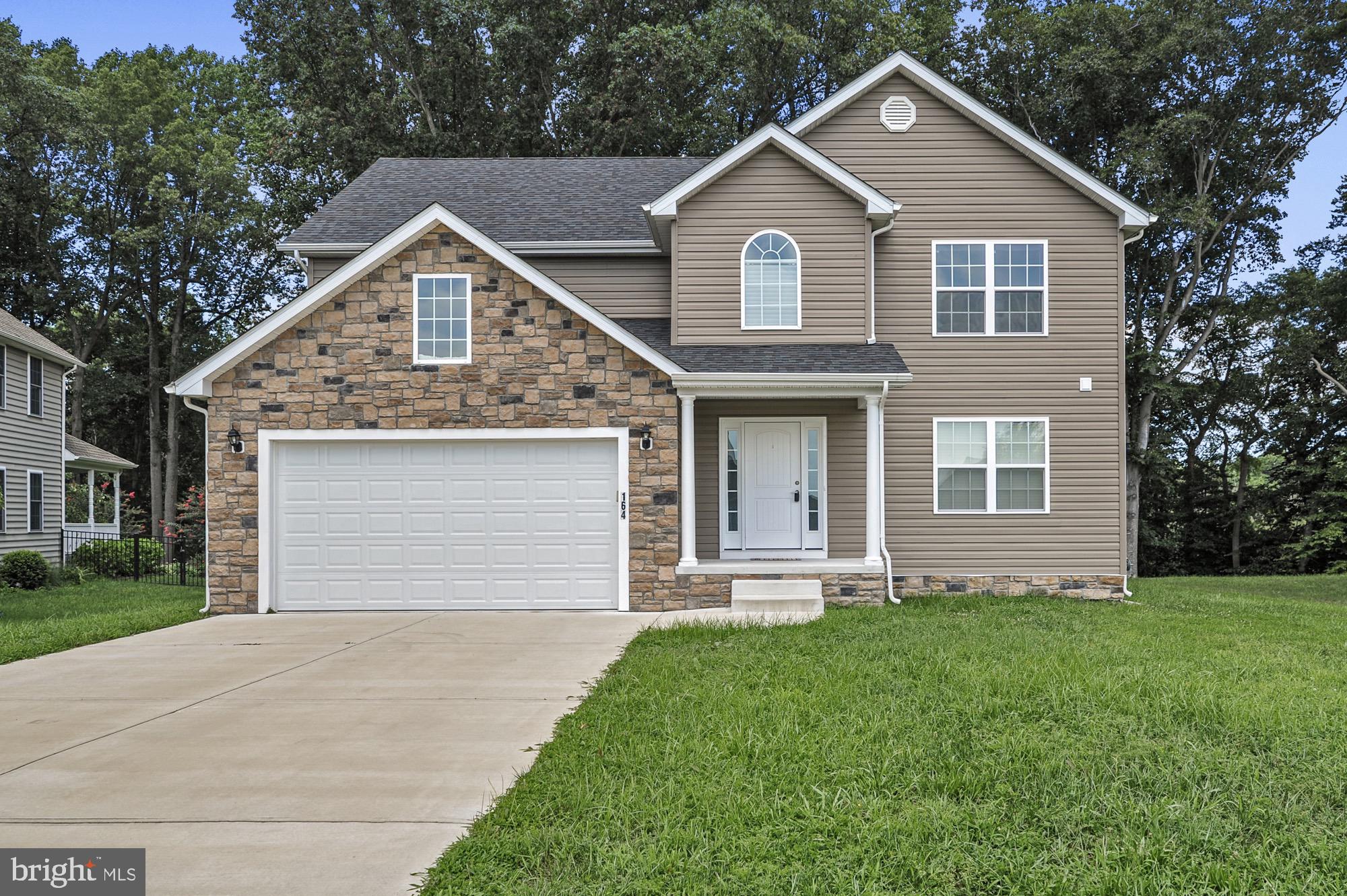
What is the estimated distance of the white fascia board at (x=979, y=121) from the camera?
1372cm

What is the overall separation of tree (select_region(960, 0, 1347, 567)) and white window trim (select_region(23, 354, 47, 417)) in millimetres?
23348

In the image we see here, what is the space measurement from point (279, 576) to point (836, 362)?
24.7 feet

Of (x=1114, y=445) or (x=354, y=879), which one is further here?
(x=1114, y=445)

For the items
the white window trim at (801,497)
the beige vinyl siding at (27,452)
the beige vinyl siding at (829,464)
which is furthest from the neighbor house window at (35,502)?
the white window trim at (801,497)

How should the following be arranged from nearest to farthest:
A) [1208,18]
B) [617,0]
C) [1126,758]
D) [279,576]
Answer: [1126,758]
[279,576]
[1208,18]
[617,0]

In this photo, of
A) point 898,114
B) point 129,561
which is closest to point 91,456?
point 129,561

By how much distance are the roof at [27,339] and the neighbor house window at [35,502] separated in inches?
107

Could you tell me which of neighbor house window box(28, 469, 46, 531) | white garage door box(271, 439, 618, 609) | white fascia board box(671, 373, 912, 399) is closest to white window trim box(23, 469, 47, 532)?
neighbor house window box(28, 469, 46, 531)

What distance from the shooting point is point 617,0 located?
26.5 m

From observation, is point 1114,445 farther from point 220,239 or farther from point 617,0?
point 220,239

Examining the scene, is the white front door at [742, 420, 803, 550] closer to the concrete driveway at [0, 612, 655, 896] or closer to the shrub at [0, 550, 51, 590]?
the concrete driveway at [0, 612, 655, 896]

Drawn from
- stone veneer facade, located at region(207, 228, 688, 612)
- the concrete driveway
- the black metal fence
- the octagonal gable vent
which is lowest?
the black metal fence

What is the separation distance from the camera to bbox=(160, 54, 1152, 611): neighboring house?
11859mm

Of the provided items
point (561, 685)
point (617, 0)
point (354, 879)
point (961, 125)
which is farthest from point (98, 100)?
point (354, 879)
